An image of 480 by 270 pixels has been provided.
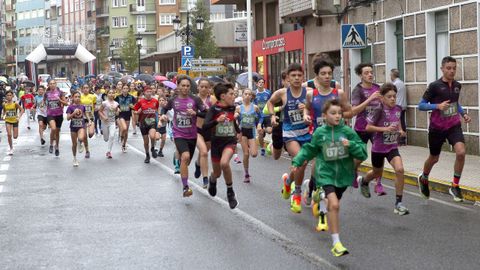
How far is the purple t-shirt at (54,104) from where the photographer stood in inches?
873

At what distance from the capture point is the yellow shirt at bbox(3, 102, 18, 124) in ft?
73.8

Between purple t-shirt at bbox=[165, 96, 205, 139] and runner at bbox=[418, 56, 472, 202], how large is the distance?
317 centimetres

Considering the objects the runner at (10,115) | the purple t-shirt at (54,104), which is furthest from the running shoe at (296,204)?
the runner at (10,115)

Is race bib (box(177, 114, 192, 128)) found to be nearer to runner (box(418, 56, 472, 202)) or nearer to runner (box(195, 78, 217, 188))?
runner (box(195, 78, 217, 188))

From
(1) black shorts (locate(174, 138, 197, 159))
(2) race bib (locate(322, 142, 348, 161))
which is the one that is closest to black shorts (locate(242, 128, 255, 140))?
(1) black shorts (locate(174, 138, 197, 159))

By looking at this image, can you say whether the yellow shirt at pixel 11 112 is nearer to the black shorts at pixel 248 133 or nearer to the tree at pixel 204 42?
the black shorts at pixel 248 133

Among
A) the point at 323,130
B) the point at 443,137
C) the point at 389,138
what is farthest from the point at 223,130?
the point at 323,130

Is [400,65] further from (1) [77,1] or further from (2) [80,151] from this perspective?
(1) [77,1]

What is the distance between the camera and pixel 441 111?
11.7m

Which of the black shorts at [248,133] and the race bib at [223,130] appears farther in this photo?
the black shorts at [248,133]

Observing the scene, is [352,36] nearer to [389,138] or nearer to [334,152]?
[389,138]

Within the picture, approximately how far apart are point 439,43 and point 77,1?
114m

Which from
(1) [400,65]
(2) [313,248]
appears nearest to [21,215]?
(2) [313,248]

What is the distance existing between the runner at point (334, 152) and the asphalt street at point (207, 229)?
610mm
